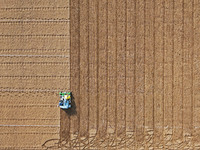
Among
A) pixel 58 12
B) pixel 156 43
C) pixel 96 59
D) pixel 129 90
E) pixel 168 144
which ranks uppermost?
pixel 58 12

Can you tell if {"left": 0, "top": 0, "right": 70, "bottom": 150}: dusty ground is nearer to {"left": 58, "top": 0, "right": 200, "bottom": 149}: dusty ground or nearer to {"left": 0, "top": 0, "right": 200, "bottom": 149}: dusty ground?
{"left": 0, "top": 0, "right": 200, "bottom": 149}: dusty ground

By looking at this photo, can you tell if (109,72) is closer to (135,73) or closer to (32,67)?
(135,73)

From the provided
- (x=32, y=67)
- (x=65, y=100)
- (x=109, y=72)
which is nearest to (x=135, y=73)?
(x=109, y=72)

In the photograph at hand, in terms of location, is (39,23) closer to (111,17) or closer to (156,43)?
(111,17)

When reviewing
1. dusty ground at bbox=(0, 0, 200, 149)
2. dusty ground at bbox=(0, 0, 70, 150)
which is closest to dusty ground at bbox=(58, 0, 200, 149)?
dusty ground at bbox=(0, 0, 200, 149)

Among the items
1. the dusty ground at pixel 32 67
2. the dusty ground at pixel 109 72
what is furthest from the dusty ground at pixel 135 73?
the dusty ground at pixel 32 67

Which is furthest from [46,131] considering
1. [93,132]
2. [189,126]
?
[189,126]
